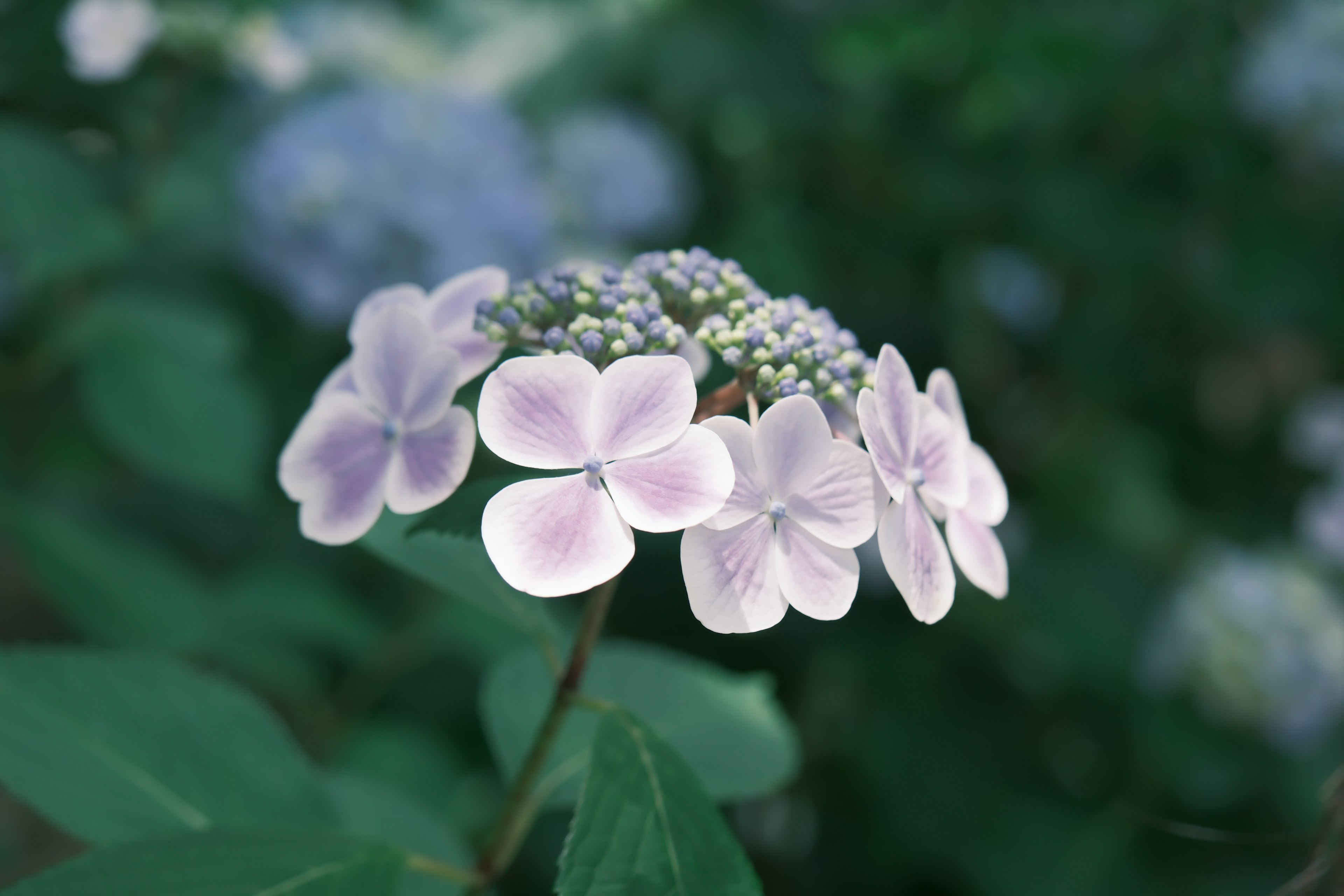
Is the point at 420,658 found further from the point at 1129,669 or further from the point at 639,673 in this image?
the point at 1129,669

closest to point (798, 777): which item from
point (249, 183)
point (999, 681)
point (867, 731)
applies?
point (867, 731)

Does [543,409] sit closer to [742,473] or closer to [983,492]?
[742,473]

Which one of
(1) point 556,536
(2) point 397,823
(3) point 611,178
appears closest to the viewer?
(1) point 556,536

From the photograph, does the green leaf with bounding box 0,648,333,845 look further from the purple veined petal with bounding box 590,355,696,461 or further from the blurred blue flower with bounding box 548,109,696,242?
the blurred blue flower with bounding box 548,109,696,242

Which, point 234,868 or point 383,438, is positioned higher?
A: point 383,438

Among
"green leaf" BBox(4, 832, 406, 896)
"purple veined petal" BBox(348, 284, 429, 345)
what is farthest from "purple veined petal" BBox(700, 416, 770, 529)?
"green leaf" BBox(4, 832, 406, 896)

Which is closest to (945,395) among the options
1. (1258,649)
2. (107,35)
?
(107,35)
